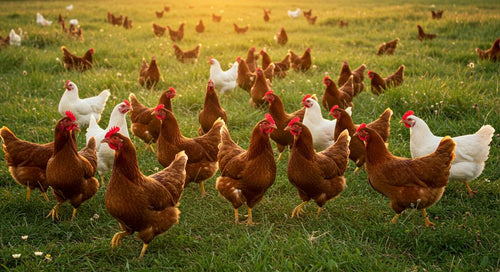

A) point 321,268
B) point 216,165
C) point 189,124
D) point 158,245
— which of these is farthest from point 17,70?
point 321,268

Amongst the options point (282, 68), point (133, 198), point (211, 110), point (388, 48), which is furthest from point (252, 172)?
point (388, 48)

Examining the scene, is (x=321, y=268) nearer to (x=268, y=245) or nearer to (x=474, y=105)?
(x=268, y=245)

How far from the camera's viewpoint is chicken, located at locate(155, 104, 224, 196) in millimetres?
4215

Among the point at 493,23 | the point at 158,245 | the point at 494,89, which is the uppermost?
the point at 493,23

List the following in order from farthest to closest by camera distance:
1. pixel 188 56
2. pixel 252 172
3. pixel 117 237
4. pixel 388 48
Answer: pixel 388 48
pixel 188 56
pixel 252 172
pixel 117 237

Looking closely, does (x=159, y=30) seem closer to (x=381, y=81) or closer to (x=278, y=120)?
(x=381, y=81)

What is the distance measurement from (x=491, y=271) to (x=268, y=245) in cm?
171

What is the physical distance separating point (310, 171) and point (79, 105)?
390 cm

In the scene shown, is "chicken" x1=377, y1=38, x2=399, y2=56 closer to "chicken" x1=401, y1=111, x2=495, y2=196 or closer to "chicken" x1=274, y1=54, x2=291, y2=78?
"chicken" x1=274, y1=54, x2=291, y2=78

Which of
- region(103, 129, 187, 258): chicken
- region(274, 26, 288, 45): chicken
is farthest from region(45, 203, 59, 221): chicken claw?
region(274, 26, 288, 45): chicken

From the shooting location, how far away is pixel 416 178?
140 inches

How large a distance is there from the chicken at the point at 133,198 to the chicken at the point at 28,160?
47.4 inches

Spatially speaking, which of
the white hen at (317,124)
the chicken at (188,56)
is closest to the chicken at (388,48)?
the chicken at (188,56)

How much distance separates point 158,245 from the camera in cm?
342
